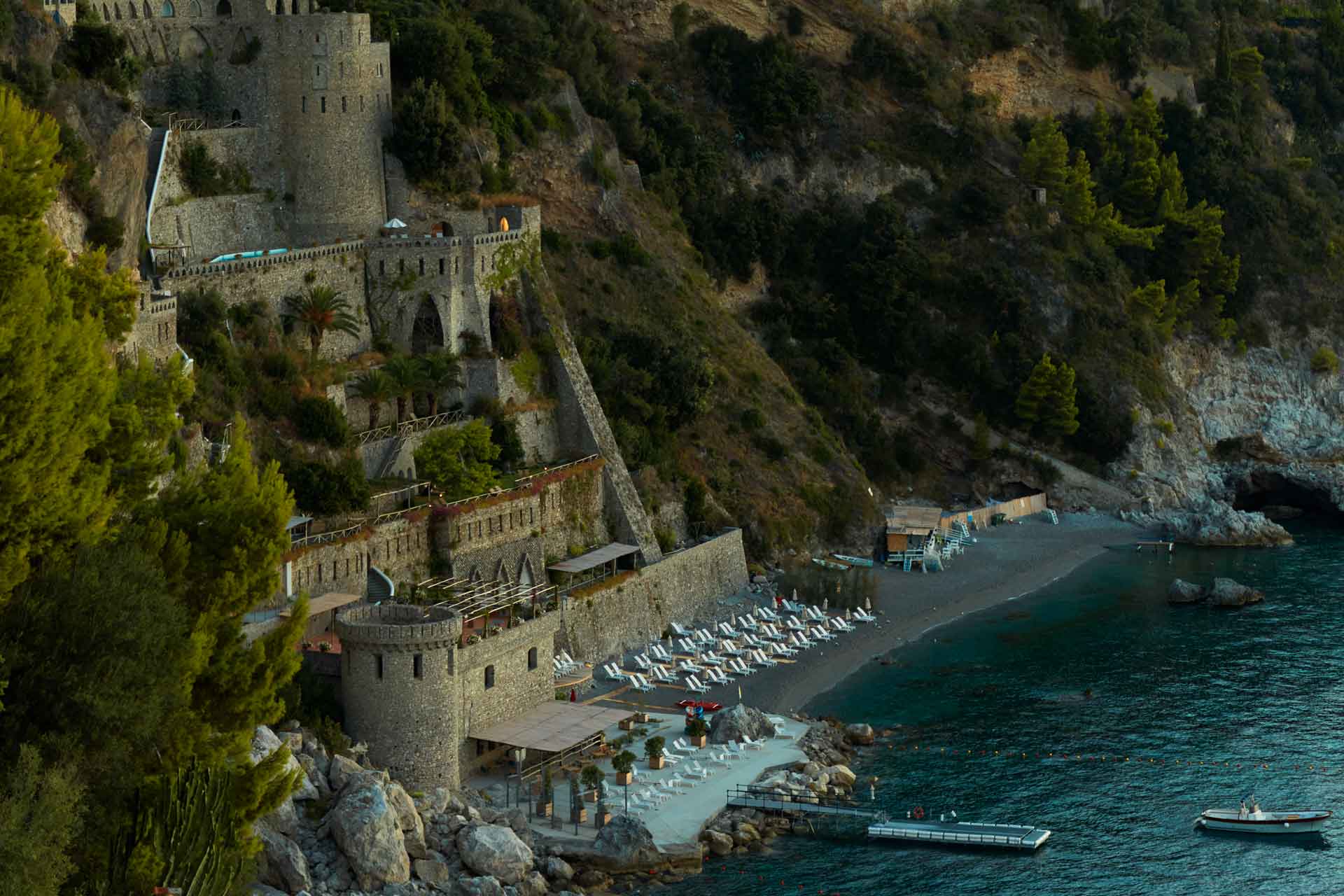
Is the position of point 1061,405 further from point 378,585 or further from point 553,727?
point 553,727

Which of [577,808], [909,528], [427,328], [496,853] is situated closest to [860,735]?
[577,808]

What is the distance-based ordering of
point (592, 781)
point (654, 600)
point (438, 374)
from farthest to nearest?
point (654, 600)
point (438, 374)
point (592, 781)

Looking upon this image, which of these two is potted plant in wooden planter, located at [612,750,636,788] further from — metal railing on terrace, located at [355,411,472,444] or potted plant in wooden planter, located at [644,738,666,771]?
metal railing on terrace, located at [355,411,472,444]

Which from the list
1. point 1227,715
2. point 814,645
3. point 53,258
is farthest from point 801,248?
point 53,258

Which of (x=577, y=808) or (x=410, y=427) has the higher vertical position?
(x=410, y=427)

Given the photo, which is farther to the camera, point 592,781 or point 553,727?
point 553,727
